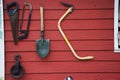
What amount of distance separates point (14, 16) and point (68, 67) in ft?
2.74

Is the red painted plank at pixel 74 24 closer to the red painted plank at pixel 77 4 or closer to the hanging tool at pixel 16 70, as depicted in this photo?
the red painted plank at pixel 77 4

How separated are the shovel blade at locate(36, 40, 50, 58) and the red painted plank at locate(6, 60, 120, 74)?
121 millimetres

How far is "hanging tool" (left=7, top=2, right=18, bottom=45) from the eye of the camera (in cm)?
316

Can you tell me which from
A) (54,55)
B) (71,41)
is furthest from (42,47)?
(71,41)

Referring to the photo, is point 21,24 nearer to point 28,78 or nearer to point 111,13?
point 28,78

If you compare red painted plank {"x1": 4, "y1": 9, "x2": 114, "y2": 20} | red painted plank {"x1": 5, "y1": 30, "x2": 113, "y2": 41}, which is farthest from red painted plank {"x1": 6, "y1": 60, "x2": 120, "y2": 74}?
red painted plank {"x1": 4, "y1": 9, "x2": 114, "y2": 20}

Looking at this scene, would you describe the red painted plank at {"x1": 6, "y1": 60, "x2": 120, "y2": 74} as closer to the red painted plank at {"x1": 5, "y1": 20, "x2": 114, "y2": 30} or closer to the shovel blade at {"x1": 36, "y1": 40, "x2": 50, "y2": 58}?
the shovel blade at {"x1": 36, "y1": 40, "x2": 50, "y2": 58}

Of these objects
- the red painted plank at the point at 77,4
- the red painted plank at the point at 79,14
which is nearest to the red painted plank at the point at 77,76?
the red painted plank at the point at 79,14

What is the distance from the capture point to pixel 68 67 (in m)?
3.25

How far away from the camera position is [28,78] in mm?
3232

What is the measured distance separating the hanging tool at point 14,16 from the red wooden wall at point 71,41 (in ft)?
0.17

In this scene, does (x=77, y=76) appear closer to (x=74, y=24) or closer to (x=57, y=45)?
(x=57, y=45)

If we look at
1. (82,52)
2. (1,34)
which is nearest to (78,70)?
(82,52)

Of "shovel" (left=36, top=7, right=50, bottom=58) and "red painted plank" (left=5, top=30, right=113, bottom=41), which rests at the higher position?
"red painted plank" (left=5, top=30, right=113, bottom=41)
